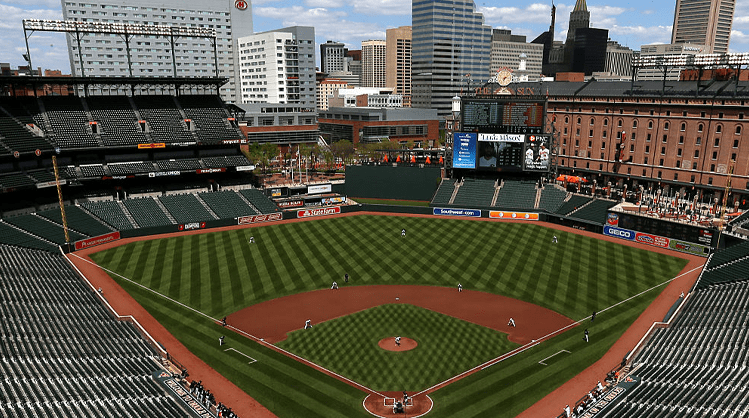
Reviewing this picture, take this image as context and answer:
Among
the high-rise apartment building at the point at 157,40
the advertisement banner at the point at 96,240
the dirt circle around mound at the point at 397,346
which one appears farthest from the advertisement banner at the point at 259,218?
the high-rise apartment building at the point at 157,40

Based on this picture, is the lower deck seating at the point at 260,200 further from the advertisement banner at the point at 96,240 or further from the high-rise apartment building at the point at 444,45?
the high-rise apartment building at the point at 444,45

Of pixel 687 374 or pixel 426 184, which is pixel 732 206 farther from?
pixel 687 374

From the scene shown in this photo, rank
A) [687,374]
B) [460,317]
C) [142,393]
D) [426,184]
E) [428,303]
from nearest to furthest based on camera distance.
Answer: [142,393]
[687,374]
[460,317]
[428,303]
[426,184]

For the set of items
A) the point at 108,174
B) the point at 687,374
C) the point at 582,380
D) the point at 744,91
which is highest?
the point at 744,91

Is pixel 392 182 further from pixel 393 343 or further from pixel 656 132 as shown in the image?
pixel 393 343

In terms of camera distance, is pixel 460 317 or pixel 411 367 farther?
pixel 460 317

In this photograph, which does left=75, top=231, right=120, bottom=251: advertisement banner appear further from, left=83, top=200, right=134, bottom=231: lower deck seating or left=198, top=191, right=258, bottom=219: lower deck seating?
left=198, top=191, right=258, bottom=219: lower deck seating

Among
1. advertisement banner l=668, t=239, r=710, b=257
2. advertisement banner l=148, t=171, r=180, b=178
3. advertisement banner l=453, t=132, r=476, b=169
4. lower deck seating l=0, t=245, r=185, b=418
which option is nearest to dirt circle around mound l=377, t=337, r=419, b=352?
lower deck seating l=0, t=245, r=185, b=418

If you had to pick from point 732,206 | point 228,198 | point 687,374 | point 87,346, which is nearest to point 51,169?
point 228,198
